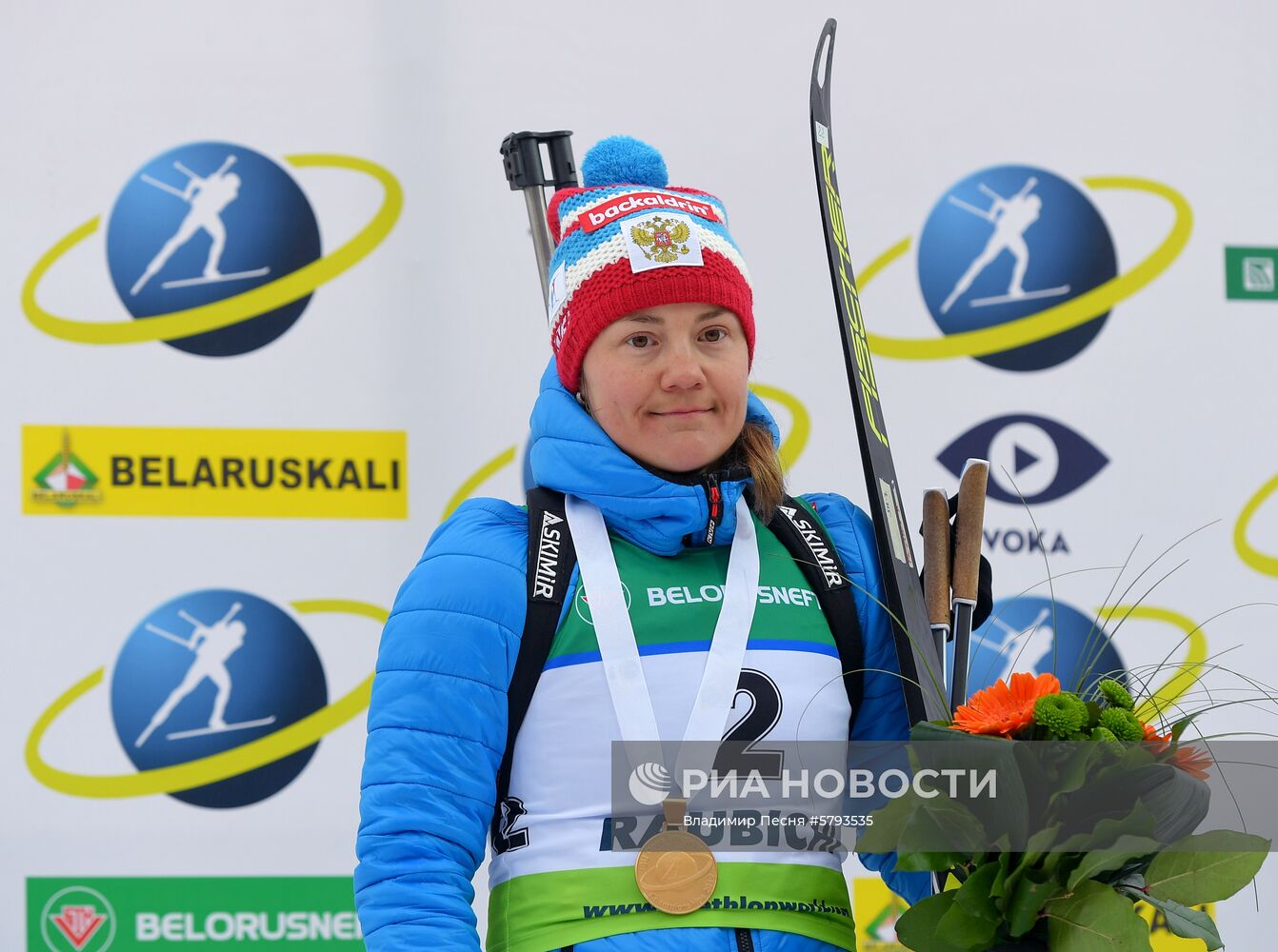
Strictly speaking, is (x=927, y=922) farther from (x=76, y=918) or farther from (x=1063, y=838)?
(x=76, y=918)

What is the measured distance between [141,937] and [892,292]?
2.05 meters

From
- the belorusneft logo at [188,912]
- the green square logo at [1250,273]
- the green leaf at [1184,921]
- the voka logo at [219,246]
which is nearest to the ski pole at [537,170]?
the voka logo at [219,246]

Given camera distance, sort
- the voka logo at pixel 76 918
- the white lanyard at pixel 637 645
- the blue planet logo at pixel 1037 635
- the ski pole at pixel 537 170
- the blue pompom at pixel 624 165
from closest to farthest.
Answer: the white lanyard at pixel 637 645, the blue pompom at pixel 624 165, the ski pole at pixel 537 170, the voka logo at pixel 76 918, the blue planet logo at pixel 1037 635

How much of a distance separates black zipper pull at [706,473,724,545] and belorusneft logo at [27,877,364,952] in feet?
5.19

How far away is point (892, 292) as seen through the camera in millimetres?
2979

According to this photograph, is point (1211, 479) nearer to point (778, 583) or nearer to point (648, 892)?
point (778, 583)

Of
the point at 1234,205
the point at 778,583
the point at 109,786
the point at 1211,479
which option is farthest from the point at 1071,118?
the point at 109,786

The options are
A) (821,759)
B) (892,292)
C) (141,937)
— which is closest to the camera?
(821,759)

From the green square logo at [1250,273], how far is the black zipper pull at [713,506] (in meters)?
2.00

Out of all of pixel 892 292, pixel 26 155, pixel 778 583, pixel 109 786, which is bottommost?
pixel 778 583

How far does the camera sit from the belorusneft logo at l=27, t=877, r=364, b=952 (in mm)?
2684

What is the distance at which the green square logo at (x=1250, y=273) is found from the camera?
3.06 metres

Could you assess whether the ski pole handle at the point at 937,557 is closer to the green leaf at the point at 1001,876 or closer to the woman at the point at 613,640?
the woman at the point at 613,640

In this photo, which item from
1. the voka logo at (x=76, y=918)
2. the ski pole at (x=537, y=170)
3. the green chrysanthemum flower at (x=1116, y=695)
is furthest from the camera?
the voka logo at (x=76, y=918)
